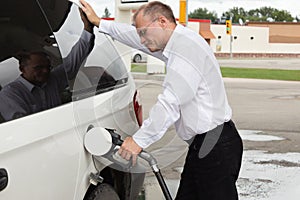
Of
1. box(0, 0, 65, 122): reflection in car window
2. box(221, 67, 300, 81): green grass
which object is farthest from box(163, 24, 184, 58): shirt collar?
box(221, 67, 300, 81): green grass

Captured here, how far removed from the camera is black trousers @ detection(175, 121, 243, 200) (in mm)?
3270

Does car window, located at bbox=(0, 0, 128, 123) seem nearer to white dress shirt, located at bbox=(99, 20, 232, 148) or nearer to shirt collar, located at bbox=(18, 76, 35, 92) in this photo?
shirt collar, located at bbox=(18, 76, 35, 92)

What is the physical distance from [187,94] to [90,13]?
3.47ft

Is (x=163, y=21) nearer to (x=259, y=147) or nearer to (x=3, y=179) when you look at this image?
(x=3, y=179)

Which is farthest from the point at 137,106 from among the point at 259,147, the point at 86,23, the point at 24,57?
the point at 259,147

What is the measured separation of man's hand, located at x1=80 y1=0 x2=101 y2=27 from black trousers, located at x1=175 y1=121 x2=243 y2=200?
3.46 feet

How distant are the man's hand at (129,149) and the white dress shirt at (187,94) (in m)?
0.02

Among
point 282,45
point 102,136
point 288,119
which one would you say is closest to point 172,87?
point 102,136

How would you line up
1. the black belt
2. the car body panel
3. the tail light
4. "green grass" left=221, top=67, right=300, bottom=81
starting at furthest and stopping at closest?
"green grass" left=221, top=67, right=300, bottom=81
the tail light
the black belt
the car body panel

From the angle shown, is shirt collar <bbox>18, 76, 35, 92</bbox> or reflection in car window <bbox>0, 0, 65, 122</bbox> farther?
shirt collar <bbox>18, 76, 35, 92</bbox>

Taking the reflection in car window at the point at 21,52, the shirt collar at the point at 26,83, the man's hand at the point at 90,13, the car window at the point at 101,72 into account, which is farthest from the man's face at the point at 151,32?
the shirt collar at the point at 26,83

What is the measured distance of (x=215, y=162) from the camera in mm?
3293

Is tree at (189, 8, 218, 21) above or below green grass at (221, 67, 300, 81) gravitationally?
below

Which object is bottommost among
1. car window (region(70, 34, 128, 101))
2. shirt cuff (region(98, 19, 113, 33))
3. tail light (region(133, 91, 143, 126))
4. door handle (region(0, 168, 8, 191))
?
tail light (region(133, 91, 143, 126))
